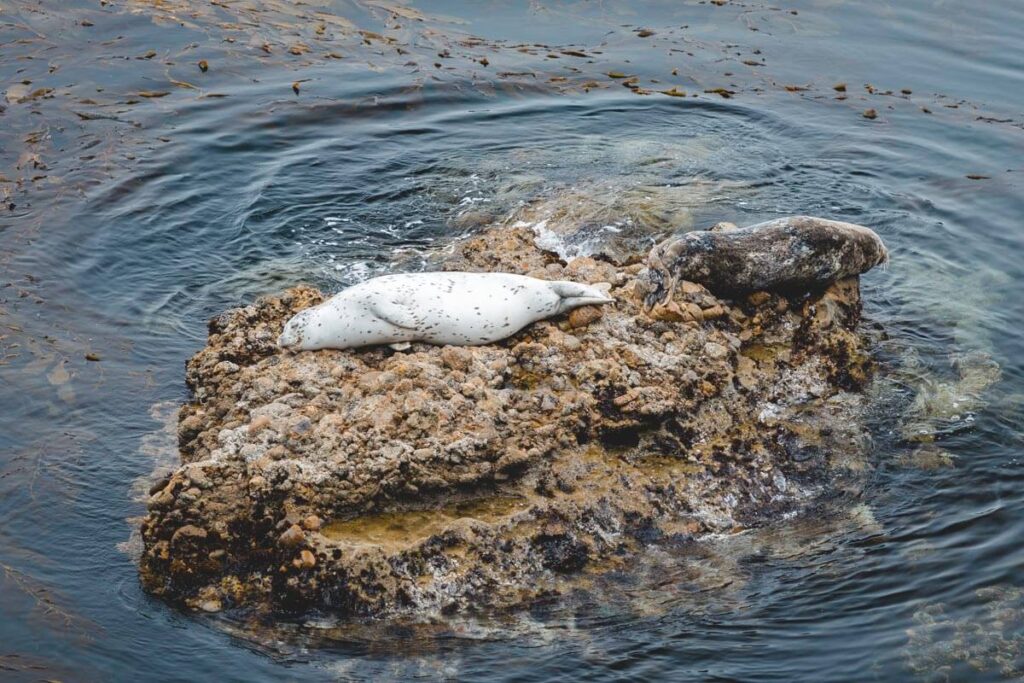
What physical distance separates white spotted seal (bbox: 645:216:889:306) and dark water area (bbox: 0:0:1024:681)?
941 millimetres

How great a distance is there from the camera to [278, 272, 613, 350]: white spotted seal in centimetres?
741

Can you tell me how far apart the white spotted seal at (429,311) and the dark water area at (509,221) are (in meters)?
1.35

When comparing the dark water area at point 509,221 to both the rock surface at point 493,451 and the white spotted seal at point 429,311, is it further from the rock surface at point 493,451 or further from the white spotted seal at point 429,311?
the white spotted seal at point 429,311

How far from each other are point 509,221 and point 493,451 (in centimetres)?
446

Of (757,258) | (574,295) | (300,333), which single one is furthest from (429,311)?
(757,258)

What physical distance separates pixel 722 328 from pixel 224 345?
3446 mm

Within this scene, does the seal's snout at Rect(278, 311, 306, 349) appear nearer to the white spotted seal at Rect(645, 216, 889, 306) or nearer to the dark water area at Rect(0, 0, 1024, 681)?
the dark water area at Rect(0, 0, 1024, 681)

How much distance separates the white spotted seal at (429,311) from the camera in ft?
24.3

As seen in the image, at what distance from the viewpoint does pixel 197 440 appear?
7258 mm

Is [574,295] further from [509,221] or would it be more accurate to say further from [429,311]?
[509,221]

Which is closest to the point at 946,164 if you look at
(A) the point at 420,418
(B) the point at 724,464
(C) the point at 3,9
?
(B) the point at 724,464

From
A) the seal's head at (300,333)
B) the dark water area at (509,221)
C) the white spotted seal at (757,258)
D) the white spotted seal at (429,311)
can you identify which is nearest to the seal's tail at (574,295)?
the white spotted seal at (429,311)

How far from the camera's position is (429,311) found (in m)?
7.42

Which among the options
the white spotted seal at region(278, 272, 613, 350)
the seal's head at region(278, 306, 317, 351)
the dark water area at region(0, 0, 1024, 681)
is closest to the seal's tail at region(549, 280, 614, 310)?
the white spotted seal at region(278, 272, 613, 350)
